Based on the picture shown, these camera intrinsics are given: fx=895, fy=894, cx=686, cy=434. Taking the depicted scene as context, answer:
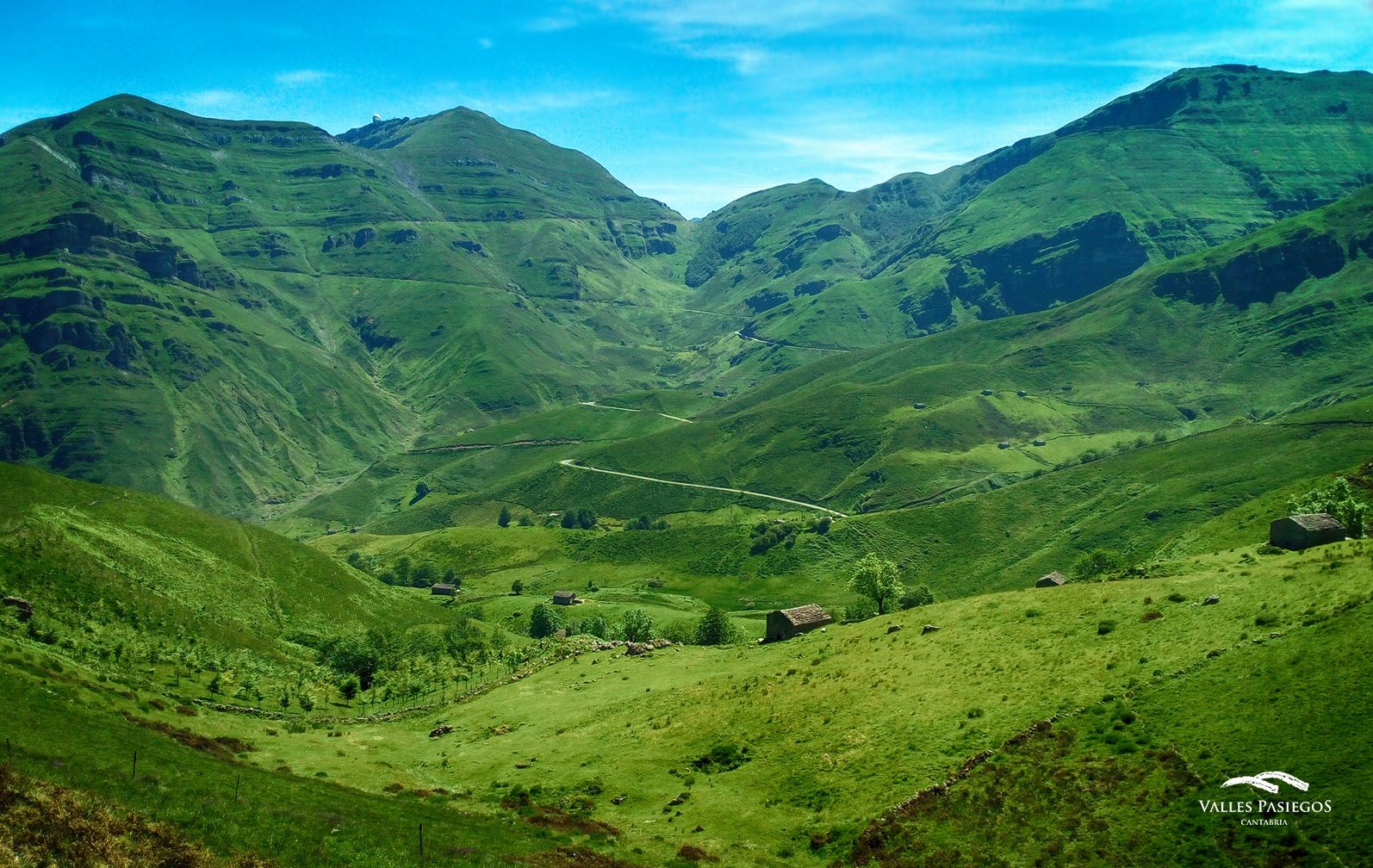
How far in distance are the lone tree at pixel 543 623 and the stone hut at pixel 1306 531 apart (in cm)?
12278

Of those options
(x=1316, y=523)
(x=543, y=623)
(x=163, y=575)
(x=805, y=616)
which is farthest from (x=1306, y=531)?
(x=163, y=575)

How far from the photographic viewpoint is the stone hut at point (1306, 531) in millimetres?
80750

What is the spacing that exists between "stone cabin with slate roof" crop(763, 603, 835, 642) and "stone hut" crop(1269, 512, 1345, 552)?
4705 cm

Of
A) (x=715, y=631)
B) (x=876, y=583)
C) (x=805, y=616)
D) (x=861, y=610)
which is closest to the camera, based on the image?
(x=805, y=616)

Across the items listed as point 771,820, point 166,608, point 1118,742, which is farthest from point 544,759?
point 166,608

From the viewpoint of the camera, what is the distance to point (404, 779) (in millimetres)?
66125

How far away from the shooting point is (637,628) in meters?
156

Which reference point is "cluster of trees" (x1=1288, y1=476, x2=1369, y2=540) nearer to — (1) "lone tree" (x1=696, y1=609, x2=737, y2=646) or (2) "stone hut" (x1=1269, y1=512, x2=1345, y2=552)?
(2) "stone hut" (x1=1269, y1=512, x2=1345, y2=552)

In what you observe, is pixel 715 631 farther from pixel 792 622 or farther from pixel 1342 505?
pixel 1342 505

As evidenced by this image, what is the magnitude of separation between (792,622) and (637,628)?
5732cm

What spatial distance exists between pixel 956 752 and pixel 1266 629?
21.5m

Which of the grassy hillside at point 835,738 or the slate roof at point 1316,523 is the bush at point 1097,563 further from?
the grassy hillside at point 835,738

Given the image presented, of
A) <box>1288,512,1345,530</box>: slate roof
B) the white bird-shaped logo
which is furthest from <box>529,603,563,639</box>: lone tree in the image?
the white bird-shaped logo

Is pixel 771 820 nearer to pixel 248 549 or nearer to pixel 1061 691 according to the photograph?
pixel 1061 691
